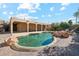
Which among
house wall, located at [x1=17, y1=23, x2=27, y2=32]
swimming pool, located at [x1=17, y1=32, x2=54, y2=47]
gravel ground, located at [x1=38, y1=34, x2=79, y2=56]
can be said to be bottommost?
gravel ground, located at [x1=38, y1=34, x2=79, y2=56]

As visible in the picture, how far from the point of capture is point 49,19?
3.13 metres

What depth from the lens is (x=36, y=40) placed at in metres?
3.11

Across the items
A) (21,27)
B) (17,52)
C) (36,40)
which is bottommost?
(17,52)

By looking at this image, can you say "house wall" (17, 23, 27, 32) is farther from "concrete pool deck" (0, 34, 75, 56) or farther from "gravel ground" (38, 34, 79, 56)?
"gravel ground" (38, 34, 79, 56)

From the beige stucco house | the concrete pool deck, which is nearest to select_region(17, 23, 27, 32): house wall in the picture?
the beige stucco house

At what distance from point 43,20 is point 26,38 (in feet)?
0.98

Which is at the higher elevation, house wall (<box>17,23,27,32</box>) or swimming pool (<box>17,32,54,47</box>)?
house wall (<box>17,23,27,32</box>)

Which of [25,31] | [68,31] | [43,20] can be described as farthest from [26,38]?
[68,31]

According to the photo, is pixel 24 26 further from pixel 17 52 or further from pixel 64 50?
pixel 64 50

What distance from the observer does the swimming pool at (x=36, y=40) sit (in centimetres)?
311

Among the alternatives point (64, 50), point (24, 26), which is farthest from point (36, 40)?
point (64, 50)

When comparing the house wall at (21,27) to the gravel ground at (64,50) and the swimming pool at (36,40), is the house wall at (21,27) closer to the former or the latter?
the swimming pool at (36,40)

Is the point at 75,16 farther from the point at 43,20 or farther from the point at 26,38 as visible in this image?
the point at 26,38

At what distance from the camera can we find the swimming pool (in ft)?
10.2
